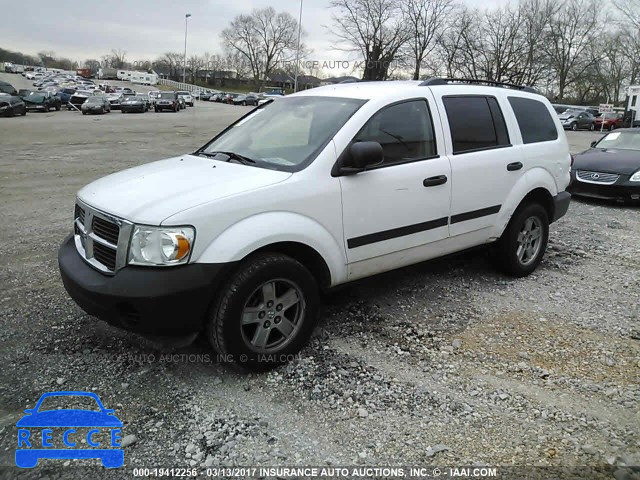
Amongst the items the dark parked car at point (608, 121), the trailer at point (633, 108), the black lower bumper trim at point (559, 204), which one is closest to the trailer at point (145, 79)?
the dark parked car at point (608, 121)

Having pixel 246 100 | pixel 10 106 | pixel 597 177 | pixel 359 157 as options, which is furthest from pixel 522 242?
pixel 246 100

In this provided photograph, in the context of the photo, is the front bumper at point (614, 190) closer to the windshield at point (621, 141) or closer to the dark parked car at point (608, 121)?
the windshield at point (621, 141)

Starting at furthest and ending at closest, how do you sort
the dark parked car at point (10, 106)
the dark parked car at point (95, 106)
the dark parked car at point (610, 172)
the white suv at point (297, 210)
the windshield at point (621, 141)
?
the dark parked car at point (95, 106), the dark parked car at point (10, 106), the windshield at point (621, 141), the dark parked car at point (610, 172), the white suv at point (297, 210)

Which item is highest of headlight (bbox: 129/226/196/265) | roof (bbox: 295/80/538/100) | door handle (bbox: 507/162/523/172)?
roof (bbox: 295/80/538/100)

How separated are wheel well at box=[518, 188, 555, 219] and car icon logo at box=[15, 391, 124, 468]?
13.2 ft

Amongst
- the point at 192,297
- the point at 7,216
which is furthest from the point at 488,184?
the point at 7,216

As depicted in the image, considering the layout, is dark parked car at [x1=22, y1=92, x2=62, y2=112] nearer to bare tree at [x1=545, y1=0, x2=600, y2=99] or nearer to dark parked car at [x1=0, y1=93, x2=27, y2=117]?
dark parked car at [x1=0, y1=93, x2=27, y2=117]

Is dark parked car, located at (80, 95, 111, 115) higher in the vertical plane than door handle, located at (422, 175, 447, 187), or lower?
higher

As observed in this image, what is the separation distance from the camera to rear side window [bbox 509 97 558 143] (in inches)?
198

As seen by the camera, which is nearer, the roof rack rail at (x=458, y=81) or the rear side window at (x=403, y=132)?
the rear side window at (x=403, y=132)

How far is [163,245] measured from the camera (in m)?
2.95

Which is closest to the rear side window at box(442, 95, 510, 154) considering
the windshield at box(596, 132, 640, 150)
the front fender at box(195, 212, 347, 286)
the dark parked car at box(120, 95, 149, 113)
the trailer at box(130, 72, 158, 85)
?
the front fender at box(195, 212, 347, 286)

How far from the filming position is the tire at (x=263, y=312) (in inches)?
122

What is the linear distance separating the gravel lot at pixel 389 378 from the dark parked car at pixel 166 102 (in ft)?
131
